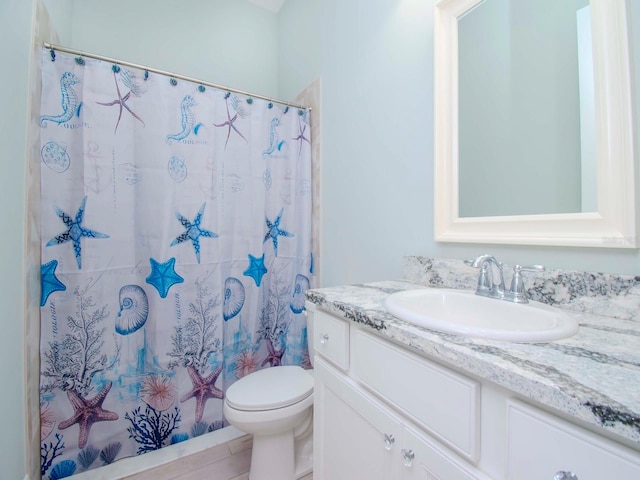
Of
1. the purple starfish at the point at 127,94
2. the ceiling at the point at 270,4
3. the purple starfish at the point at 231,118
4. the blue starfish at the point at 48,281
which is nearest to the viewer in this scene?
the blue starfish at the point at 48,281

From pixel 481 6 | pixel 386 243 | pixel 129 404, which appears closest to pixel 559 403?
pixel 386 243

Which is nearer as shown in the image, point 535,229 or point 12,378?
point 535,229

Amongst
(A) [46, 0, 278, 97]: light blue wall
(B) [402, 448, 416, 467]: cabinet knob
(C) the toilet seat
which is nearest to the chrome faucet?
(B) [402, 448, 416, 467]: cabinet knob

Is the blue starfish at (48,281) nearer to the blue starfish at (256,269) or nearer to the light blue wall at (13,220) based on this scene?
the light blue wall at (13,220)

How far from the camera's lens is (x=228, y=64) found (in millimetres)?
2174

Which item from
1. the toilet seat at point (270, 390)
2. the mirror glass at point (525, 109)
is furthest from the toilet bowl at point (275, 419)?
the mirror glass at point (525, 109)

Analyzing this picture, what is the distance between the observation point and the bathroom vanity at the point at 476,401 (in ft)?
1.18

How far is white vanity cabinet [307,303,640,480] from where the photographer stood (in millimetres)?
387

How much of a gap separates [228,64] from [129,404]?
2.36 m

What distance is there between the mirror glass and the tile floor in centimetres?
152

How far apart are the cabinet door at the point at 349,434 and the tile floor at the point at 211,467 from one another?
0.58m

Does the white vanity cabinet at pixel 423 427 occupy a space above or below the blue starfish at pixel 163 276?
below

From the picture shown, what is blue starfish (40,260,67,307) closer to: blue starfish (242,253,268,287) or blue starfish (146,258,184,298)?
blue starfish (146,258,184,298)

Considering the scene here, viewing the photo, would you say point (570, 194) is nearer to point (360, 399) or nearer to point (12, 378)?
point (360, 399)
